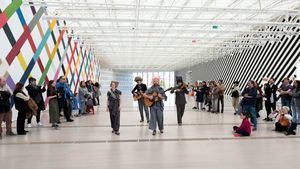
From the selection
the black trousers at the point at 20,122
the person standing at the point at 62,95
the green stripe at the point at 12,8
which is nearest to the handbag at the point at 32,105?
the black trousers at the point at 20,122

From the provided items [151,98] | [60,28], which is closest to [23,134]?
[151,98]

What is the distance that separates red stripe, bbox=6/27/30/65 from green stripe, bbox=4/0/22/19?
2.66ft

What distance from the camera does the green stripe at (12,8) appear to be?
354 inches

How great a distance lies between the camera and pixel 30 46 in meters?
10.7

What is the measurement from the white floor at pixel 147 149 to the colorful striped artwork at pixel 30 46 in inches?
106

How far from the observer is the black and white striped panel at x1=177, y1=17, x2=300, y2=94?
1780cm

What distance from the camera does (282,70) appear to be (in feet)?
61.7

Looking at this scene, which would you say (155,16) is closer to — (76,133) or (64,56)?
(64,56)

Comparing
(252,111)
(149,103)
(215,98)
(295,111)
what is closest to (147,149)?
(149,103)

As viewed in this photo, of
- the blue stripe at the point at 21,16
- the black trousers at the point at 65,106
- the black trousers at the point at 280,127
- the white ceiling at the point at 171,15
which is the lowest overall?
the black trousers at the point at 280,127

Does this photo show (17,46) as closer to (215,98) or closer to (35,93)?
(35,93)

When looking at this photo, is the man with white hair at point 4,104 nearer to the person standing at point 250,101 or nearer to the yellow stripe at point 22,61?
the yellow stripe at point 22,61

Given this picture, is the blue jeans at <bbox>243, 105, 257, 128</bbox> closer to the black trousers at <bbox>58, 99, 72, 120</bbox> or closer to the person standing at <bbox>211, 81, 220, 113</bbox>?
the person standing at <bbox>211, 81, 220, 113</bbox>

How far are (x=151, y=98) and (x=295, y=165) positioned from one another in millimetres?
3342
